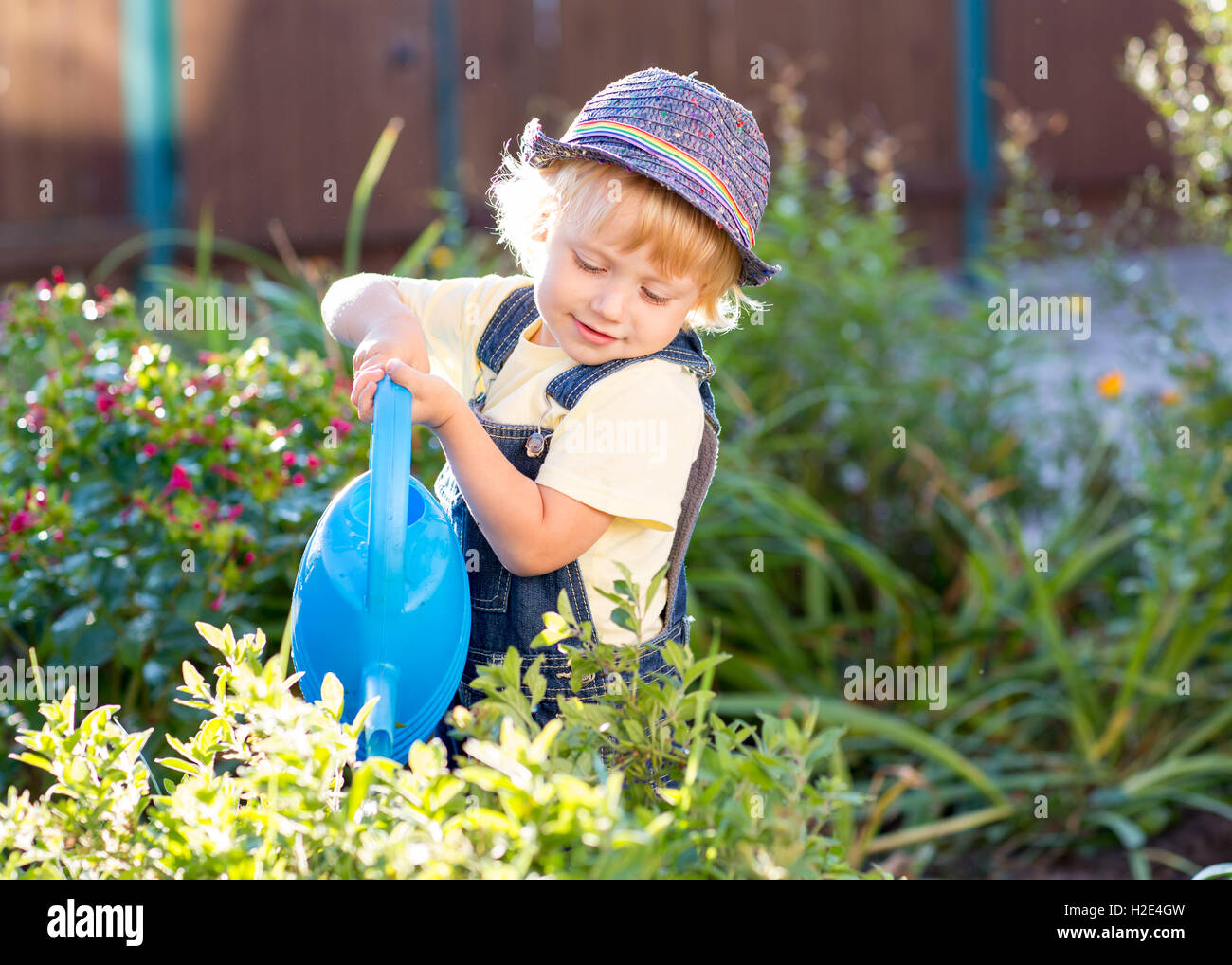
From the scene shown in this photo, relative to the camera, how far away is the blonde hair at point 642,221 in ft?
4.43

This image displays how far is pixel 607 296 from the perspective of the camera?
4.42 feet

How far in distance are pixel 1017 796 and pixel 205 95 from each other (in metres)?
4.31

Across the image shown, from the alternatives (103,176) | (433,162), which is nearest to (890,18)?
(433,162)

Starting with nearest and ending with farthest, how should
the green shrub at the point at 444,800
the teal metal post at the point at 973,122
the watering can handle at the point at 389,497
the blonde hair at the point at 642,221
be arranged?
the green shrub at the point at 444,800 → the watering can handle at the point at 389,497 → the blonde hair at the point at 642,221 → the teal metal post at the point at 973,122

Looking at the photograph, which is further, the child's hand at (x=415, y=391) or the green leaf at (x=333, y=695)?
the child's hand at (x=415, y=391)

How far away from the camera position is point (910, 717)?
9.29ft

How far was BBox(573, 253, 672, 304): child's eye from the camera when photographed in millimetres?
1366

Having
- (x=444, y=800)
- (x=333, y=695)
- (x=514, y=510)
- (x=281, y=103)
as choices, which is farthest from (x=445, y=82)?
(x=444, y=800)

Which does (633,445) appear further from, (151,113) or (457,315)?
(151,113)

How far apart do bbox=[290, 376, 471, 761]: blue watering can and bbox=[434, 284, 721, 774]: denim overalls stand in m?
0.16

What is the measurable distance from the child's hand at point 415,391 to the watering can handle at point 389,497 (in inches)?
1.0

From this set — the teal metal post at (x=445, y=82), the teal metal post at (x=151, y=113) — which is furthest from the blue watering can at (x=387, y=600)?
the teal metal post at (x=445, y=82)

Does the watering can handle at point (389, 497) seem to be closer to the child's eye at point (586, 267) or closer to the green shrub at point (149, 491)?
the child's eye at point (586, 267)

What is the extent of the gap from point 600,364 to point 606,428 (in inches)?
3.2
